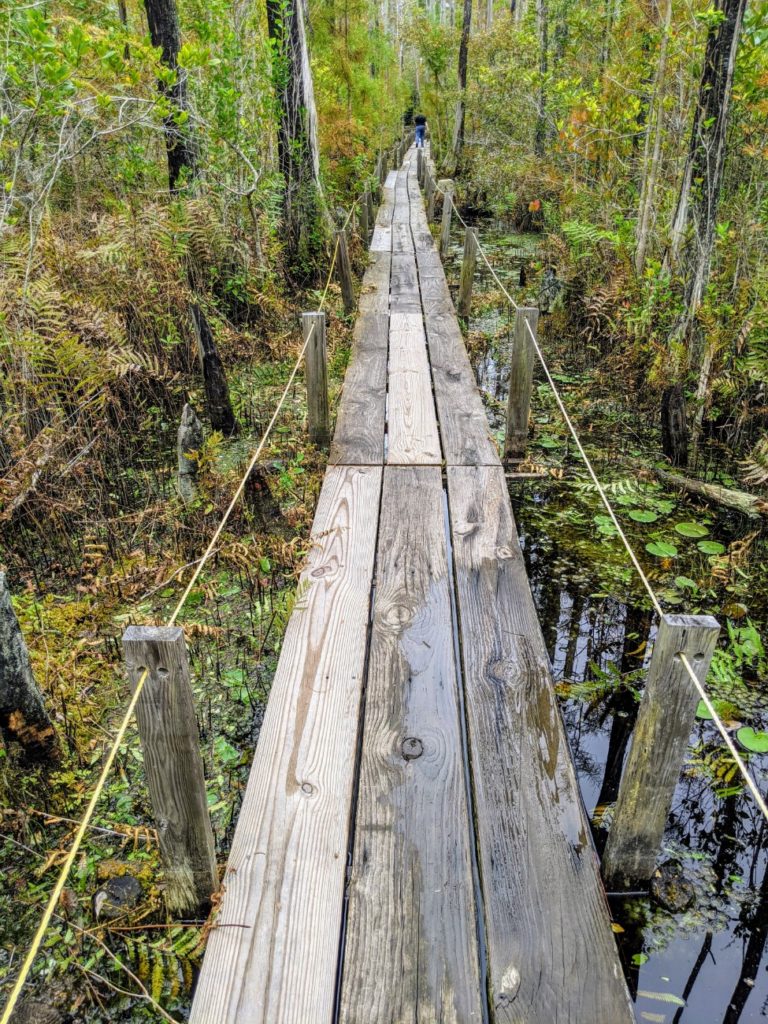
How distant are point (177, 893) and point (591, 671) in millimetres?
2293

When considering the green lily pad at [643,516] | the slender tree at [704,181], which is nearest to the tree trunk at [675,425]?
the slender tree at [704,181]

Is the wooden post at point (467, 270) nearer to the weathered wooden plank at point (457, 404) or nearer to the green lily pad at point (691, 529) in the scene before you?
the weathered wooden plank at point (457, 404)

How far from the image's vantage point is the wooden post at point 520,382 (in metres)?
4.81

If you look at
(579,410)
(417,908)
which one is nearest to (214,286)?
(579,410)

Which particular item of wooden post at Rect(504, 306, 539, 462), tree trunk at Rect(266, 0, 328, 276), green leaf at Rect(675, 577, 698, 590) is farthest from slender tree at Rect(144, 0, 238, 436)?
green leaf at Rect(675, 577, 698, 590)

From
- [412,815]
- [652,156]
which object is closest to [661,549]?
[412,815]

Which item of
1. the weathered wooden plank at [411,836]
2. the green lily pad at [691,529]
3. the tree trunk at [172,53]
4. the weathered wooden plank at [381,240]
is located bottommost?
the green lily pad at [691,529]

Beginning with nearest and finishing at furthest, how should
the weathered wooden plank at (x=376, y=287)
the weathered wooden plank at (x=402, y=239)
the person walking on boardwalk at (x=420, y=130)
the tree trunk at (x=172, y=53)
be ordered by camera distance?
the tree trunk at (x=172, y=53) → the weathered wooden plank at (x=376, y=287) → the weathered wooden plank at (x=402, y=239) → the person walking on boardwalk at (x=420, y=130)

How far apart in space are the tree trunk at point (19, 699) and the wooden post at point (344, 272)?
658cm

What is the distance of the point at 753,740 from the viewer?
3.07 metres

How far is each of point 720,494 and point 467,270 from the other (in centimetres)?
501

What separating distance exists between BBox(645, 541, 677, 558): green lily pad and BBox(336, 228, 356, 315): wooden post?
544 cm

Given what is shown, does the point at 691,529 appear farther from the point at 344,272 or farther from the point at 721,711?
the point at 344,272

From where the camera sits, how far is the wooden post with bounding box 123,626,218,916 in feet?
5.89
